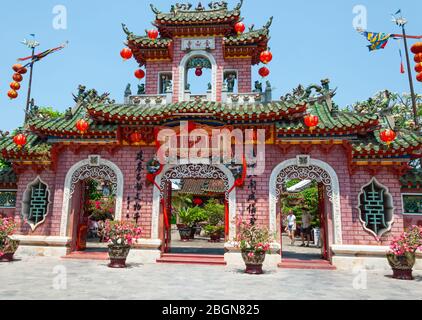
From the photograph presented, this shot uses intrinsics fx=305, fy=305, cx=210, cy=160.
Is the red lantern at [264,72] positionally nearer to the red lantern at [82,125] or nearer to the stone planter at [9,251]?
the red lantern at [82,125]

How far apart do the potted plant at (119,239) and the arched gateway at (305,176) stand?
4.28 m

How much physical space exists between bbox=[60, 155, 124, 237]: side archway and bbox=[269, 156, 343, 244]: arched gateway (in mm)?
5008

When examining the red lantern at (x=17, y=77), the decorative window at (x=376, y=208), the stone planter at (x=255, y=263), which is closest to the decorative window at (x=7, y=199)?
the red lantern at (x=17, y=77)

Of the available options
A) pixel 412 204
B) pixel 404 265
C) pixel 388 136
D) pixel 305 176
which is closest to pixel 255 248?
pixel 305 176

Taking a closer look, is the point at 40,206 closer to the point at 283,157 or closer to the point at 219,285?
the point at 219,285

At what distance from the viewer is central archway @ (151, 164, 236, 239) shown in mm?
9875

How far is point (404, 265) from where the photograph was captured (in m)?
7.66

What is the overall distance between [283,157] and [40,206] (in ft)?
27.6

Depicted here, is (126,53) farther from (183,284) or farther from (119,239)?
(183,284)
